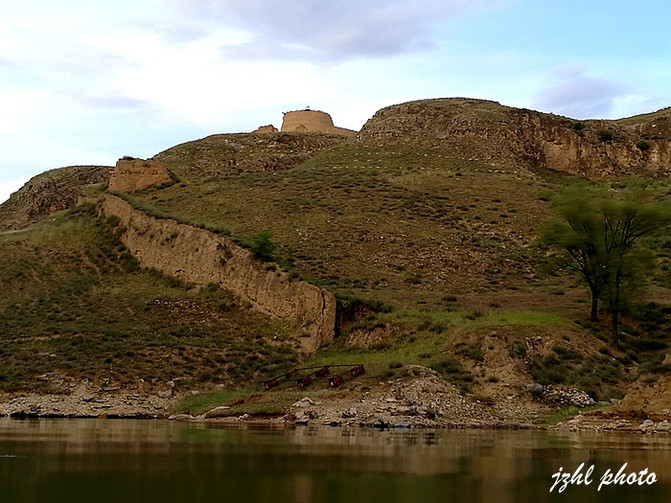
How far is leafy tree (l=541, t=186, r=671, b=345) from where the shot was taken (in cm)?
3306

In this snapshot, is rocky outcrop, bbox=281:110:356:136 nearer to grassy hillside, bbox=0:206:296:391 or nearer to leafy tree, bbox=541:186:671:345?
grassy hillside, bbox=0:206:296:391

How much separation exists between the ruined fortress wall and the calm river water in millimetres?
12769

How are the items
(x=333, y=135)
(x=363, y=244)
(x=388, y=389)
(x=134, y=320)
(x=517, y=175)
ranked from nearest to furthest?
(x=388, y=389)
(x=134, y=320)
(x=363, y=244)
(x=517, y=175)
(x=333, y=135)

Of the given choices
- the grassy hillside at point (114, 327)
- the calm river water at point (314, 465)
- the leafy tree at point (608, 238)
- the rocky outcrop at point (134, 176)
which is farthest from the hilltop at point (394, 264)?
the calm river water at point (314, 465)

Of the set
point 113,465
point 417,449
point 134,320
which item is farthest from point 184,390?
point 113,465

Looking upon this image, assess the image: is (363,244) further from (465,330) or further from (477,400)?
(477,400)

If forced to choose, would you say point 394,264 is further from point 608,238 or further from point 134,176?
point 134,176

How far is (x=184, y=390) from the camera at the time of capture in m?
30.3

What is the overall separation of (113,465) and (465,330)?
17.5 m

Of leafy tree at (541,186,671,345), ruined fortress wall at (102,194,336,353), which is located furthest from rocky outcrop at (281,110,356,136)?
leafy tree at (541,186,671,345)

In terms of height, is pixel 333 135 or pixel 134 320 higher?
pixel 333 135

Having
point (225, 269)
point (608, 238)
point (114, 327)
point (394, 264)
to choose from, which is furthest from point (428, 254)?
point (114, 327)

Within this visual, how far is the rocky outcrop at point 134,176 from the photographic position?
5922 cm

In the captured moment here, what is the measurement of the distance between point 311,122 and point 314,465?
88.2 metres
